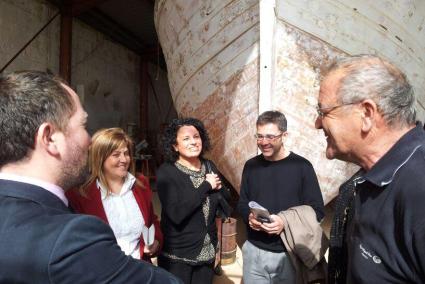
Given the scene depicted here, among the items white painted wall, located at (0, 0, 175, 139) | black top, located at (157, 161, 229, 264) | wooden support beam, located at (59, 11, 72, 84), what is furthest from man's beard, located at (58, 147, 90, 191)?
wooden support beam, located at (59, 11, 72, 84)

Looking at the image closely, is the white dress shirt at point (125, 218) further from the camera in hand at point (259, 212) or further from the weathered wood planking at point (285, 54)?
the weathered wood planking at point (285, 54)

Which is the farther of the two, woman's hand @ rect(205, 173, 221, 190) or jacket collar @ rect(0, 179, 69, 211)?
woman's hand @ rect(205, 173, 221, 190)

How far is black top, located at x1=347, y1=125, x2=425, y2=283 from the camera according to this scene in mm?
758

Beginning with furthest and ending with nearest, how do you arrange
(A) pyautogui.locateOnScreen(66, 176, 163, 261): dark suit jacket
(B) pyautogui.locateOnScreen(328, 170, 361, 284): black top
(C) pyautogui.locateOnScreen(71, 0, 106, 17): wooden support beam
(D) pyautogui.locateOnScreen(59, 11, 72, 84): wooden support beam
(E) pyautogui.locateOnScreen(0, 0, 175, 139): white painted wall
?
(D) pyautogui.locateOnScreen(59, 11, 72, 84): wooden support beam, (C) pyautogui.locateOnScreen(71, 0, 106, 17): wooden support beam, (E) pyautogui.locateOnScreen(0, 0, 175, 139): white painted wall, (A) pyautogui.locateOnScreen(66, 176, 163, 261): dark suit jacket, (B) pyautogui.locateOnScreen(328, 170, 361, 284): black top

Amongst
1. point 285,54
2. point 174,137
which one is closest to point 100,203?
point 174,137

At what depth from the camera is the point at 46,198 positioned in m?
0.75

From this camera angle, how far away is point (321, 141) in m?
2.84

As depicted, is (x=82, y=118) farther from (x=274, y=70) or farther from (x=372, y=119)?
(x=274, y=70)

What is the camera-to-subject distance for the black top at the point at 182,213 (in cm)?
173

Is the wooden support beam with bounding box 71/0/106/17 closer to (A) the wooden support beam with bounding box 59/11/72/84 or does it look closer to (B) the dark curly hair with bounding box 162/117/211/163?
(A) the wooden support beam with bounding box 59/11/72/84

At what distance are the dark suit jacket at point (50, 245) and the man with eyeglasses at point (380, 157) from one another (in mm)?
612

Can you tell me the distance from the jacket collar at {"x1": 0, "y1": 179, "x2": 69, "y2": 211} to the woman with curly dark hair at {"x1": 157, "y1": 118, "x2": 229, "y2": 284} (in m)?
1.00

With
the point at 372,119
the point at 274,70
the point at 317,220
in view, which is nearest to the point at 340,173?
the point at 274,70

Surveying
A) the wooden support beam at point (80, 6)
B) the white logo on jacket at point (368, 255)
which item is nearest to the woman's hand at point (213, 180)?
the white logo on jacket at point (368, 255)
